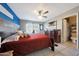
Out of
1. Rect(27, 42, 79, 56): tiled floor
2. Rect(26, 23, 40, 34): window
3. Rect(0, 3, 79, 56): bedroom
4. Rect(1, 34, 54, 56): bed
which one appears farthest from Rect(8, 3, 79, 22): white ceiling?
Rect(27, 42, 79, 56): tiled floor

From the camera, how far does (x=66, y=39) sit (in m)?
1.44

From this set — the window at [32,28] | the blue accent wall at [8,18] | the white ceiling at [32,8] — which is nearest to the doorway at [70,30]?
the white ceiling at [32,8]

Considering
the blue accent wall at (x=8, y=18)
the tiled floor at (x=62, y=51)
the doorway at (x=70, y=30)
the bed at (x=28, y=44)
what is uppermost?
the blue accent wall at (x=8, y=18)

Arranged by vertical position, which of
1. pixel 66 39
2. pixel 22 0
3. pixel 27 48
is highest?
pixel 22 0

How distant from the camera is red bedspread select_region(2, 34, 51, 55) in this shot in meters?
1.23

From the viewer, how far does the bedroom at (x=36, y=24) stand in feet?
4.14

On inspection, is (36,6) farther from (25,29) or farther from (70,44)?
(70,44)

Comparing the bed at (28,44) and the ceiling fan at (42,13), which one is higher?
the ceiling fan at (42,13)

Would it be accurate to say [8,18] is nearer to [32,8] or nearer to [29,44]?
[32,8]

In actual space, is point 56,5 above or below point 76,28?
above

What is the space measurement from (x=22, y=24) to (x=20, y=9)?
0.28 meters

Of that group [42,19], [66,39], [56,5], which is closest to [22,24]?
[42,19]

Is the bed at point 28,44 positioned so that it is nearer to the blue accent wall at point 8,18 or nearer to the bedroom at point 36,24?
the bedroom at point 36,24

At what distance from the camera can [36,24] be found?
141 cm
